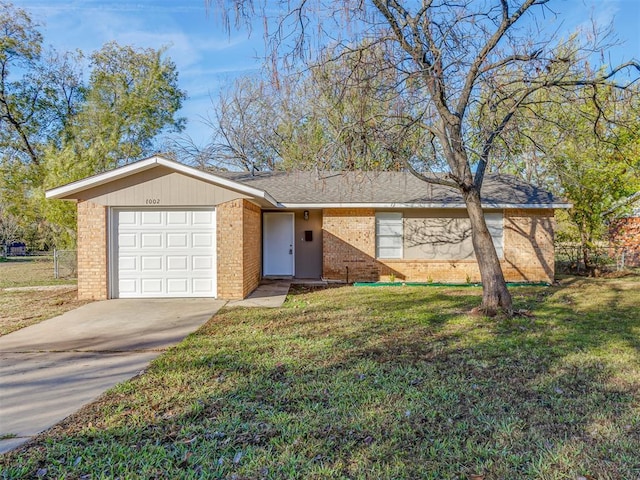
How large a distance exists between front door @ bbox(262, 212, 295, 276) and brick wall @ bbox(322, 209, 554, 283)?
150 cm

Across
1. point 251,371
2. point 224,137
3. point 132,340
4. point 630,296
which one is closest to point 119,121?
point 224,137

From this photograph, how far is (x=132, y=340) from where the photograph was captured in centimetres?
593

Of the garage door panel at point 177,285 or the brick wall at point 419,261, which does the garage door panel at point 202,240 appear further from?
the brick wall at point 419,261

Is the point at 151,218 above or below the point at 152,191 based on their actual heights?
below

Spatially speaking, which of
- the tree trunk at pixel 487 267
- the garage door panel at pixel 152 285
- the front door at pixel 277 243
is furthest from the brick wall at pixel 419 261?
the garage door panel at pixel 152 285

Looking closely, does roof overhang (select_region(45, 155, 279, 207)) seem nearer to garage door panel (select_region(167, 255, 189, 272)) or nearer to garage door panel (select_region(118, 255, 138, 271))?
garage door panel (select_region(118, 255, 138, 271))

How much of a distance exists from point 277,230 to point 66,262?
26.1 feet

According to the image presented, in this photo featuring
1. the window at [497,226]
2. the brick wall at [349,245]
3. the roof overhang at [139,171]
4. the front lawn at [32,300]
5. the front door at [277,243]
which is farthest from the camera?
the front door at [277,243]

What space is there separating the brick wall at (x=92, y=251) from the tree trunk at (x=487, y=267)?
8215 millimetres

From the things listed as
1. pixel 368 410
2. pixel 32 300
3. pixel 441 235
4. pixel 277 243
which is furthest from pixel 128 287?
pixel 441 235

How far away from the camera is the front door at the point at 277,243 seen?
1341cm

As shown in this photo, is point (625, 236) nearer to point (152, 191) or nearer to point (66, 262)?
point (152, 191)

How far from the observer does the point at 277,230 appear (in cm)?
1342

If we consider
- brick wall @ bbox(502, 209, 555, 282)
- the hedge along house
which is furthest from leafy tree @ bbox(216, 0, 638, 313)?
brick wall @ bbox(502, 209, 555, 282)
